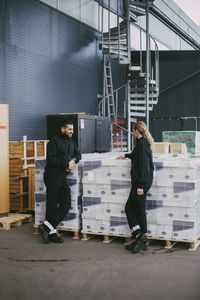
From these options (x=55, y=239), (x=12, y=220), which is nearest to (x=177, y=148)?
(x=12, y=220)

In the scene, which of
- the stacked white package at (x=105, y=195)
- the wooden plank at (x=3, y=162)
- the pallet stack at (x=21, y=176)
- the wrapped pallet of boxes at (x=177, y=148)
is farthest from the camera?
the wrapped pallet of boxes at (x=177, y=148)

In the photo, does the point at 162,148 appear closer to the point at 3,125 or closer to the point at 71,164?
the point at 71,164

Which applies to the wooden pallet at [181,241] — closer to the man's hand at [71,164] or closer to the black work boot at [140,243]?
the black work boot at [140,243]

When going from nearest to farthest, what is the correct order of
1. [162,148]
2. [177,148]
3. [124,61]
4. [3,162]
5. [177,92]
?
[3,162]
[162,148]
[177,148]
[124,61]
[177,92]

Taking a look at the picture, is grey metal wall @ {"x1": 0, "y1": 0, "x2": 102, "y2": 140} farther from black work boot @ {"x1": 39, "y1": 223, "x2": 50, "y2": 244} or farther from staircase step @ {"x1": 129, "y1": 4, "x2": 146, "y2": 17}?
black work boot @ {"x1": 39, "y1": 223, "x2": 50, "y2": 244}

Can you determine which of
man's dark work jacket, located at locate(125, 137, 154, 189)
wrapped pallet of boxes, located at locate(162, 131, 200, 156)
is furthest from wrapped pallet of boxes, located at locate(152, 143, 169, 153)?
man's dark work jacket, located at locate(125, 137, 154, 189)

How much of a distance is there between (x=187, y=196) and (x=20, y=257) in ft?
7.81

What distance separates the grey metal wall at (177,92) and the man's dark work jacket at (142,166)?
10.0m

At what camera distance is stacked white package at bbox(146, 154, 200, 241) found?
17.5 ft

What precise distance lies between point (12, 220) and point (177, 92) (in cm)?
1042

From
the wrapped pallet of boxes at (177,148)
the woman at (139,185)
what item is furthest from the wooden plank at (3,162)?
the wrapped pallet of boxes at (177,148)

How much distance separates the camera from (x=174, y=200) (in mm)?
5398

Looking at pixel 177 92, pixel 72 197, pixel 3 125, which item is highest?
pixel 177 92

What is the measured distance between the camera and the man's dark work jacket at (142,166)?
17.1ft
